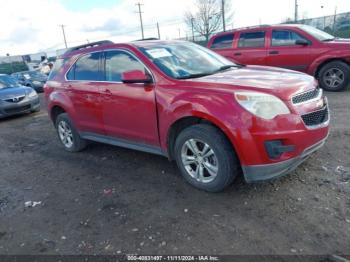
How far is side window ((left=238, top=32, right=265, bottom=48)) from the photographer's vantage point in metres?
8.90

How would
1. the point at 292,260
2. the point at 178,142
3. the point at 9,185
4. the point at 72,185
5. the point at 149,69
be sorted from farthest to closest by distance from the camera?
the point at 9,185 < the point at 72,185 < the point at 149,69 < the point at 178,142 < the point at 292,260

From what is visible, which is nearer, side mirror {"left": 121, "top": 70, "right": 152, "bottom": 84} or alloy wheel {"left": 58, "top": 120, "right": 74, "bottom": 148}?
side mirror {"left": 121, "top": 70, "right": 152, "bottom": 84}

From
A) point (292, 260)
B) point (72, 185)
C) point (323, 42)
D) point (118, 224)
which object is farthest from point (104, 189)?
point (323, 42)

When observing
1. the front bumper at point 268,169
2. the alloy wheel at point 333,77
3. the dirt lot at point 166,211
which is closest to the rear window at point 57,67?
the dirt lot at point 166,211

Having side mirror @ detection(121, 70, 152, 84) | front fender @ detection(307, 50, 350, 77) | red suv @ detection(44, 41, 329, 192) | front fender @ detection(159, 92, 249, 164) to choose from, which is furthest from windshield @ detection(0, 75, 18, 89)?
front fender @ detection(307, 50, 350, 77)

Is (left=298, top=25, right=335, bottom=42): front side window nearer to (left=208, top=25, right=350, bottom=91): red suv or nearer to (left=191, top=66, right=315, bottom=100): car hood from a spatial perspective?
(left=208, top=25, right=350, bottom=91): red suv

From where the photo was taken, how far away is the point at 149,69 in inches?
153

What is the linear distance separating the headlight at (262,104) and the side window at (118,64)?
156 centimetres

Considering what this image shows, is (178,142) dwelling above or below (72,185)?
above

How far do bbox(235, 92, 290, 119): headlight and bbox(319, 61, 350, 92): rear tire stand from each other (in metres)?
5.84

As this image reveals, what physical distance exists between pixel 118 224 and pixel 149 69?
1.90 meters

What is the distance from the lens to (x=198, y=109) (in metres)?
3.34

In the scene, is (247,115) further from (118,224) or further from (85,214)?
(85,214)

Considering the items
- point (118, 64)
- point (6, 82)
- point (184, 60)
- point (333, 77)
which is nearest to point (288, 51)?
point (333, 77)
